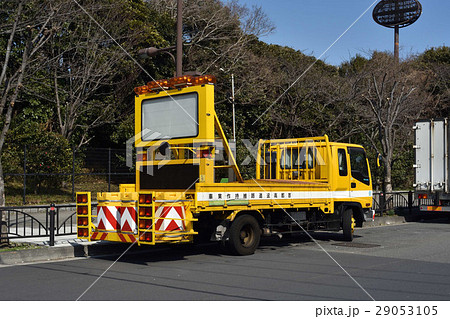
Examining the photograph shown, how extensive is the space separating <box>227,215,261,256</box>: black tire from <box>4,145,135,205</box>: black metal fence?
11129mm

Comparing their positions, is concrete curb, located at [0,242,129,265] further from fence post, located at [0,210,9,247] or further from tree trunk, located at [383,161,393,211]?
tree trunk, located at [383,161,393,211]

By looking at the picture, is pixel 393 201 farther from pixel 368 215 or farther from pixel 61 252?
pixel 61 252

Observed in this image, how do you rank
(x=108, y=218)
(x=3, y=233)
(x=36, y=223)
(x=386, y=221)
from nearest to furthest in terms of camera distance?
(x=108, y=218) < (x=3, y=233) < (x=36, y=223) < (x=386, y=221)

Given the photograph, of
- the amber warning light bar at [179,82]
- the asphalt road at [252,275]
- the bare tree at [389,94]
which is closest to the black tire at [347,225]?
the asphalt road at [252,275]

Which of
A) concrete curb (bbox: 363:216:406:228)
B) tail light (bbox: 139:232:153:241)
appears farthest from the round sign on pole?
tail light (bbox: 139:232:153:241)

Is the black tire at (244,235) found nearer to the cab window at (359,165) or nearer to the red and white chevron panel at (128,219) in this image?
the red and white chevron panel at (128,219)

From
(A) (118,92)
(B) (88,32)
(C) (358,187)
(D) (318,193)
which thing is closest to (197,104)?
(D) (318,193)

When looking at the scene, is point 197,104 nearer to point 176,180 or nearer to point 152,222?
point 176,180

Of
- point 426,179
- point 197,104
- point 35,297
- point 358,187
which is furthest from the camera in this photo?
point 426,179

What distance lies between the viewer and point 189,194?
1040 centimetres

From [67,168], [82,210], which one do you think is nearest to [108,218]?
[82,210]

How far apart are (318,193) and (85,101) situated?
15.2m

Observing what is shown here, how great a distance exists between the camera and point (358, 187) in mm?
14648

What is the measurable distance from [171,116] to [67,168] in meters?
11.8
